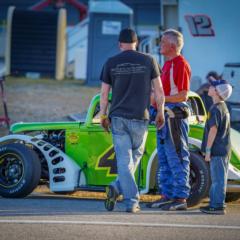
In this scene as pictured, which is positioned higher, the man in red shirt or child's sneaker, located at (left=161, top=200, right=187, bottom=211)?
the man in red shirt

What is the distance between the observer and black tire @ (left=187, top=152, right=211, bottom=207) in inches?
394

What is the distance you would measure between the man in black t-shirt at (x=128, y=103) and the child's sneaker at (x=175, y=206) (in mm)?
401

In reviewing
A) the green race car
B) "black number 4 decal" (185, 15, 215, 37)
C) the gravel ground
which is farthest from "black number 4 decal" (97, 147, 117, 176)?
"black number 4 decal" (185, 15, 215, 37)

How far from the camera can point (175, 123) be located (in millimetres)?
9625

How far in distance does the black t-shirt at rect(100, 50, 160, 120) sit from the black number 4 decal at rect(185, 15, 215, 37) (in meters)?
10.8

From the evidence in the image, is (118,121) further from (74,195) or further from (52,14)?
(52,14)

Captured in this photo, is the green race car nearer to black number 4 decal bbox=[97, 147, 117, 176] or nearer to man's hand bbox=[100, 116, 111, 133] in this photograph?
black number 4 decal bbox=[97, 147, 117, 176]

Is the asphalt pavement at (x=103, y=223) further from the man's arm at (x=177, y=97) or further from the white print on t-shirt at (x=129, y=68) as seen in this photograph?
the white print on t-shirt at (x=129, y=68)

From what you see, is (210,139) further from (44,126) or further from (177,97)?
(44,126)

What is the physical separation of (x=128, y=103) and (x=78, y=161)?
166 centimetres

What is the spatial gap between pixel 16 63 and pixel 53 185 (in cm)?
2230

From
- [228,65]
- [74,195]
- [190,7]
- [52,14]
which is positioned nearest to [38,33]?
[52,14]

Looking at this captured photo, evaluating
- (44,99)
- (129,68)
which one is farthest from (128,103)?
(44,99)

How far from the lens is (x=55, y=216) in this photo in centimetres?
A: 896
